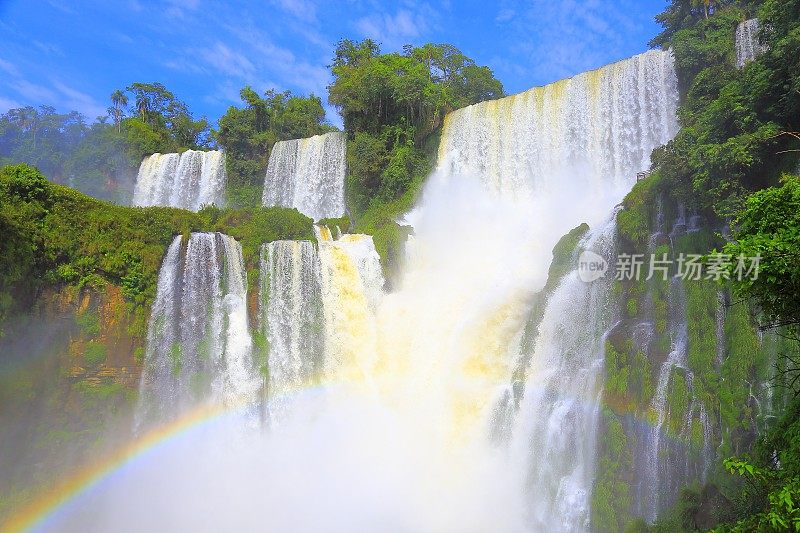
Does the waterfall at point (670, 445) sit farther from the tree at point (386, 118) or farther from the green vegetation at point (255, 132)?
the green vegetation at point (255, 132)

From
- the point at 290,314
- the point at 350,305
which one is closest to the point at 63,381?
the point at 290,314

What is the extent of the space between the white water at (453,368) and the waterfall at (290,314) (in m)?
0.06

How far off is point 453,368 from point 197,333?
7.06 m

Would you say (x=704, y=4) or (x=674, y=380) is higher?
(x=704, y=4)

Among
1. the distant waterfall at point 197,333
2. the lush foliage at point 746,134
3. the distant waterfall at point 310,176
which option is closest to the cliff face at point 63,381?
the distant waterfall at point 197,333

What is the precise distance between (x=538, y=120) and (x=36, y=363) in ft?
57.5

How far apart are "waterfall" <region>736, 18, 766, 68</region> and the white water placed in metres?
1.99

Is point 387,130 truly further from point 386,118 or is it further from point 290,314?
point 290,314

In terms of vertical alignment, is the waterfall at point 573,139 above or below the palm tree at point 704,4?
below

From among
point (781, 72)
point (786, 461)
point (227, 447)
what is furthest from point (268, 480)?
point (781, 72)

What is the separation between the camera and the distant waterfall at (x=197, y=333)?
13867 mm

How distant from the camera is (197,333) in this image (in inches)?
563

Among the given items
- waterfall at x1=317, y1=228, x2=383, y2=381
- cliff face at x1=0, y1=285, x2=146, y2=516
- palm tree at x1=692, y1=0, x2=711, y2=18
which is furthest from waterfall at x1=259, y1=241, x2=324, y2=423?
palm tree at x1=692, y1=0, x2=711, y2=18

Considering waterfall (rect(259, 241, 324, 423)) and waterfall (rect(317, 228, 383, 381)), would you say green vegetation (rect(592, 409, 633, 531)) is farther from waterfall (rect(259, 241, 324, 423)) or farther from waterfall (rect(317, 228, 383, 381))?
waterfall (rect(259, 241, 324, 423))
